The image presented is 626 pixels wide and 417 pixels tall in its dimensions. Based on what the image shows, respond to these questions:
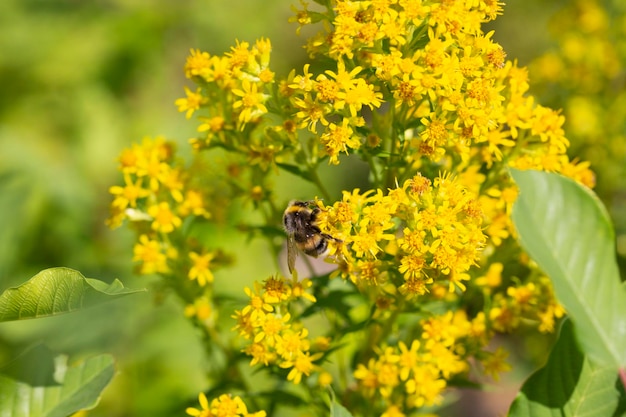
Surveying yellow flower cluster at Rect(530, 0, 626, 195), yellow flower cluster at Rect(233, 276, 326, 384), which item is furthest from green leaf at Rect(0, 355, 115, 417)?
yellow flower cluster at Rect(530, 0, 626, 195)

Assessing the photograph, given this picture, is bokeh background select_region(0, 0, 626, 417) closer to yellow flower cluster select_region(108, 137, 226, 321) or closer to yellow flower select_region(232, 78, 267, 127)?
yellow flower cluster select_region(108, 137, 226, 321)

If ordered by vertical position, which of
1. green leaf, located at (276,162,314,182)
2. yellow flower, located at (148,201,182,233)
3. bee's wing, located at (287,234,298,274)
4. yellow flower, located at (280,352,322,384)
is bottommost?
yellow flower, located at (280,352,322,384)

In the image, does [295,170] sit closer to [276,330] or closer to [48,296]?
[276,330]

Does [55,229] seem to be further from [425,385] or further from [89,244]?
[425,385]

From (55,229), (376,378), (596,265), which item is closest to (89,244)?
(55,229)

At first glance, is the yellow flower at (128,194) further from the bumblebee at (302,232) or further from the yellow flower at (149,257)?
the bumblebee at (302,232)
